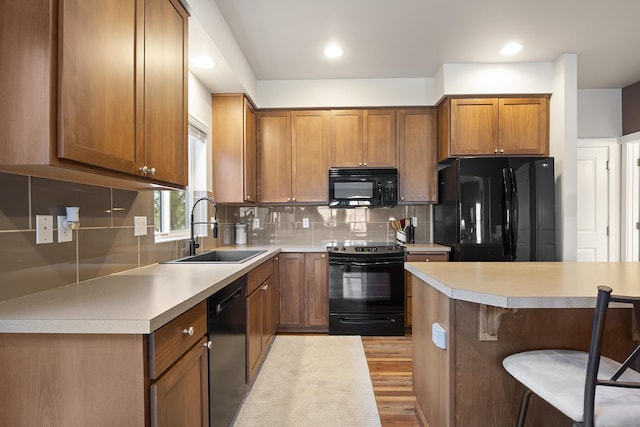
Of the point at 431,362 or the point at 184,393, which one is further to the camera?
the point at 431,362

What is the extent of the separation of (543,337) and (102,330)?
5.47ft

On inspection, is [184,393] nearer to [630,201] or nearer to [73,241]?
Result: [73,241]

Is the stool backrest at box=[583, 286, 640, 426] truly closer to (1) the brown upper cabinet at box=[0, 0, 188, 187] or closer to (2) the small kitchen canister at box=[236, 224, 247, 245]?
(1) the brown upper cabinet at box=[0, 0, 188, 187]

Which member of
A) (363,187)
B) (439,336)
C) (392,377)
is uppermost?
(363,187)

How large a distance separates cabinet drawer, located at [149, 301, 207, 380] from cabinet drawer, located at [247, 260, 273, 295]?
0.80 meters

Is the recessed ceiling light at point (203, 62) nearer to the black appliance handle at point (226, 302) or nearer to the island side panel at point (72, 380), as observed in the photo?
the black appliance handle at point (226, 302)

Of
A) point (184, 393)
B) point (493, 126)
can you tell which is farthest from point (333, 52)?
point (184, 393)

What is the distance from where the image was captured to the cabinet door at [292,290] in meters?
3.33

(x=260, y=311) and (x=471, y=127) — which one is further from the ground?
(x=471, y=127)

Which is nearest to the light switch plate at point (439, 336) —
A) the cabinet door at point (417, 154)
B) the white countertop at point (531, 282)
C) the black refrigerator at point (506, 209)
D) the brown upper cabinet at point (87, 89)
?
the white countertop at point (531, 282)

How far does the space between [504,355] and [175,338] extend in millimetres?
1347

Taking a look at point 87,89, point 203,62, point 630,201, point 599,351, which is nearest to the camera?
point 599,351

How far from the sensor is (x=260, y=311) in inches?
97.0

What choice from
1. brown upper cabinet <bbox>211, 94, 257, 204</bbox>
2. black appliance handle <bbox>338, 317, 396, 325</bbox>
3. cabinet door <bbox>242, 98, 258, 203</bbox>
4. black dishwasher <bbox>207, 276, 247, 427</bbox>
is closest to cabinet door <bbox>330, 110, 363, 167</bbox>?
cabinet door <bbox>242, 98, 258, 203</bbox>
